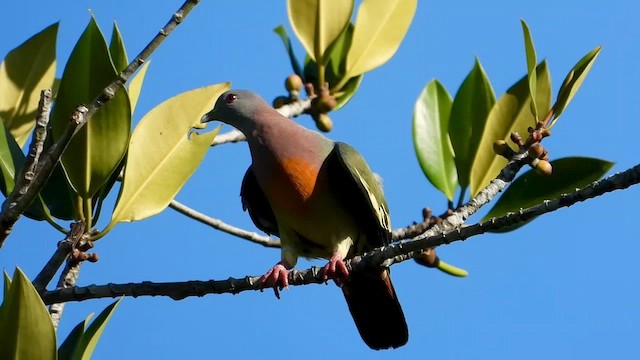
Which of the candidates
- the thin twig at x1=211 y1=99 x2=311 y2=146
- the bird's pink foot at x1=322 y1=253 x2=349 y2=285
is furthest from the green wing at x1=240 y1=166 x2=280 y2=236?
the bird's pink foot at x1=322 y1=253 x2=349 y2=285

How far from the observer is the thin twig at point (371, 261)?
278 cm

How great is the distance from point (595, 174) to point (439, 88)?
1.16 meters

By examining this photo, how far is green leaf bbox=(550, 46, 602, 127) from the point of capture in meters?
4.09

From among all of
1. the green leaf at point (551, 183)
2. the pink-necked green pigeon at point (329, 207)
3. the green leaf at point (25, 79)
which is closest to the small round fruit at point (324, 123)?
the pink-necked green pigeon at point (329, 207)

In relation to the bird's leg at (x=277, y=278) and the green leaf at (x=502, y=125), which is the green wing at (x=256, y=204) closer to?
the bird's leg at (x=277, y=278)

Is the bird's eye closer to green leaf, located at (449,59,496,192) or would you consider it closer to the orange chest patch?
the orange chest patch

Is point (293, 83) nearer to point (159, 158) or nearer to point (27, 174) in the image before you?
point (159, 158)

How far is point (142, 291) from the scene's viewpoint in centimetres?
327

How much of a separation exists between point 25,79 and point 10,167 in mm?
995

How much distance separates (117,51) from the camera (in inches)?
146

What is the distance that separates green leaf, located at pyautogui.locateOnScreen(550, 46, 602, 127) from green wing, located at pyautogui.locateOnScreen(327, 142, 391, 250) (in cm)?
83

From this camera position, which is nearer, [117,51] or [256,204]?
[117,51]

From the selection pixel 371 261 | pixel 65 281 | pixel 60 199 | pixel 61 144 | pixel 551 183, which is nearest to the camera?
pixel 61 144

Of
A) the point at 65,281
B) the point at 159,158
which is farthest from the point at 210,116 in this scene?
the point at 65,281
